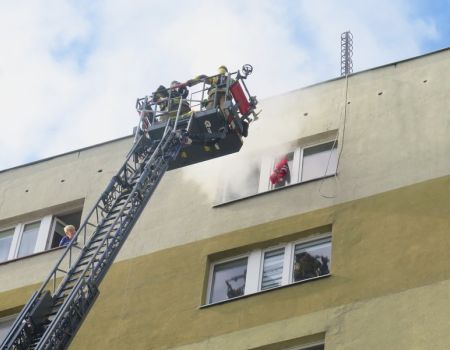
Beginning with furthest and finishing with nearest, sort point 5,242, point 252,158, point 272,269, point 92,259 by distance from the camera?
point 5,242 → point 252,158 → point 272,269 → point 92,259

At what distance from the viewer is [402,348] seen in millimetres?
17609

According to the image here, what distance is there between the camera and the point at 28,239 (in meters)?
24.9

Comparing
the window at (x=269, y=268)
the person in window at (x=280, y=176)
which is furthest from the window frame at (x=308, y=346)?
the person in window at (x=280, y=176)

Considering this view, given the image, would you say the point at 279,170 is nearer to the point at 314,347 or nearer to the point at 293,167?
the point at 293,167

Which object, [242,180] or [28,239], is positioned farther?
Answer: [28,239]

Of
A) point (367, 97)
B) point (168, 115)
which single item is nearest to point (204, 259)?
point (168, 115)

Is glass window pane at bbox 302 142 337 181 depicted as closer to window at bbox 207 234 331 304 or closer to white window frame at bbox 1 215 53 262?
window at bbox 207 234 331 304

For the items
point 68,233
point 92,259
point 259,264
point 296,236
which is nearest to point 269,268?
point 259,264

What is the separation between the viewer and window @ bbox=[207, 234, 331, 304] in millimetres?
20312

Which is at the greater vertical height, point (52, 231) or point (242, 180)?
point (52, 231)

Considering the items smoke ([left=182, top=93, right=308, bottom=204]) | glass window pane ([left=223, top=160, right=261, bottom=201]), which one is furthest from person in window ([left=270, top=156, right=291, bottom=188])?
glass window pane ([left=223, top=160, right=261, bottom=201])

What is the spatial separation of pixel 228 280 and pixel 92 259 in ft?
10.5

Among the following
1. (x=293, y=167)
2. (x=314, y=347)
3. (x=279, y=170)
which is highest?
(x=293, y=167)

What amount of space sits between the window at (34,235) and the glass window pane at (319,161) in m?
5.08
